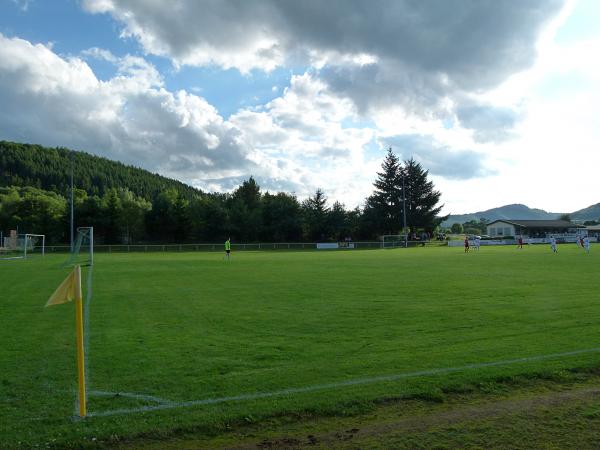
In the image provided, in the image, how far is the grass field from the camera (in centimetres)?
514

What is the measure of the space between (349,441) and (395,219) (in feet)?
276

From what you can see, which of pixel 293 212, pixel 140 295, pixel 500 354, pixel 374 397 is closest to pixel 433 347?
pixel 500 354

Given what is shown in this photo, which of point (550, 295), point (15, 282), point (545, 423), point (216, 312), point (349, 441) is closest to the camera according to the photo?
point (349, 441)

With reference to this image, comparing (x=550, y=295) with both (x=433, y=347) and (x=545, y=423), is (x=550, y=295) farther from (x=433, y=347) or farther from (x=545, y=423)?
(x=545, y=423)

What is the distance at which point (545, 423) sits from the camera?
15.6 feet

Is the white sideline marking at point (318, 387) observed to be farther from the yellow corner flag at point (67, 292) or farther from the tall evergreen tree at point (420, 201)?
the tall evergreen tree at point (420, 201)

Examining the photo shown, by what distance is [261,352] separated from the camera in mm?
7707

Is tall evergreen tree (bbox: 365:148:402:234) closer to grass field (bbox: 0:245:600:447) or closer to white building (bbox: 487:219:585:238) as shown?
white building (bbox: 487:219:585:238)

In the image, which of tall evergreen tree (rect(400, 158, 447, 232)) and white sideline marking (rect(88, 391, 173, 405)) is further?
tall evergreen tree (rect(400, 158, 447, 232))

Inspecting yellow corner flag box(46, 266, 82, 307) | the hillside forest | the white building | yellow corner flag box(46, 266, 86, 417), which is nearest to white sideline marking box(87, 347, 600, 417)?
yellow corner flag box(46, 266, 86, 417)

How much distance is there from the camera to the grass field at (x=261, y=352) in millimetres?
5141

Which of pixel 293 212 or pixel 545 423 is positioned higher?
pixel 293 212

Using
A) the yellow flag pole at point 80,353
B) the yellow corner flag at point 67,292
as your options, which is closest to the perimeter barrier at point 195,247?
the yellow corner flag at point 67,292

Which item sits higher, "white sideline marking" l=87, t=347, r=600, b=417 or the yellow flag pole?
the yellow flag pole
